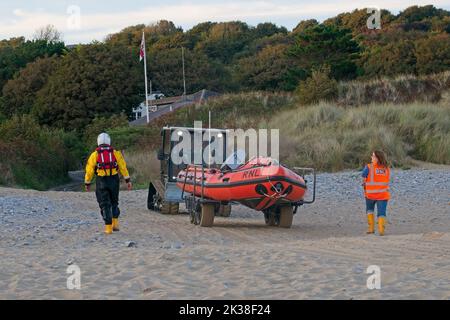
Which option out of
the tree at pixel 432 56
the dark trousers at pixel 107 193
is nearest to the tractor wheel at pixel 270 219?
the dark trousers at pixel 107 193

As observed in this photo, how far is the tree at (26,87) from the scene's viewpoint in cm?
6519

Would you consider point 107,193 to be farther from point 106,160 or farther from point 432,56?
point 432,56

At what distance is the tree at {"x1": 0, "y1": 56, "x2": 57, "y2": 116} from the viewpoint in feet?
214

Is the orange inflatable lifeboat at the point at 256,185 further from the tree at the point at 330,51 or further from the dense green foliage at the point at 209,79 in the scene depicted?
the tree at the point at 330,51

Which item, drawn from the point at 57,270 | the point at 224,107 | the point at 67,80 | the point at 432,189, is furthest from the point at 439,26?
the point at 57,270

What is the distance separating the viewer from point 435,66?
2327 inches

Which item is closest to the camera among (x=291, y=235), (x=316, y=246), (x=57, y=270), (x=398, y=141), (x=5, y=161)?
(x=57, y=270)

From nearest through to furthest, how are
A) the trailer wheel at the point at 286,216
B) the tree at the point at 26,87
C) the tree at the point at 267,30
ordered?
the trailer wheel at the point at 286,216, the tree at the point at 26,87, the tree at the point at 267,30

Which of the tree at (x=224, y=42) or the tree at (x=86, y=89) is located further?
the tree at (x=224, y=42)

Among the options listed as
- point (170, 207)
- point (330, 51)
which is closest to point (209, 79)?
point (330, 51)

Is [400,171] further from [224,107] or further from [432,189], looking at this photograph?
[224,107]

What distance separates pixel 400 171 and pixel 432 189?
4724 mm

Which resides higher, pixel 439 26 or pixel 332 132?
pixel 439 26

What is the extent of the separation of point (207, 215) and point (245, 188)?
51.4 inches
